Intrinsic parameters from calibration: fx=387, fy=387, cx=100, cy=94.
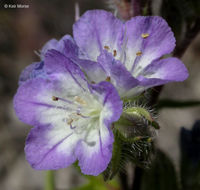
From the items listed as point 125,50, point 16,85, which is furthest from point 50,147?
point 16,85

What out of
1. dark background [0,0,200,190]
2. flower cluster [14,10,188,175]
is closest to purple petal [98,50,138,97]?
flower cluster [14,10,188,175]

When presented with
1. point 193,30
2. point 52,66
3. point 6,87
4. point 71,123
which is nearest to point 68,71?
point 52,66

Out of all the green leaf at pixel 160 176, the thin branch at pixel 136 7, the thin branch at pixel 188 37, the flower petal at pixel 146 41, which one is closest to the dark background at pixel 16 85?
the green leaf at pixel 160 176

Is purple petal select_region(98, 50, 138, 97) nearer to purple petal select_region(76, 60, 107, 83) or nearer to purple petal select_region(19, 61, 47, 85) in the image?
purple petal select_region(76, 60, 107, 83)

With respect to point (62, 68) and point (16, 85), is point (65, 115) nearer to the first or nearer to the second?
point (62, 68)

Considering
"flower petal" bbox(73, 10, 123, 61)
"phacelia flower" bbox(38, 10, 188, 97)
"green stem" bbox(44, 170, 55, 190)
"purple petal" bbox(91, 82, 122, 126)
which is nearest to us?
"purple petal" bbox(91, 82, 122, 126)

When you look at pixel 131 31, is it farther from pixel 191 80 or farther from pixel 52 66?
pixel 191 80

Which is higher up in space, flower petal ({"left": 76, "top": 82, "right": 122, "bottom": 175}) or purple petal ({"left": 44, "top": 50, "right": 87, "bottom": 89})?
purple petal ({"left": 44, "top": 50, "right": 87, "bottom": 89})
